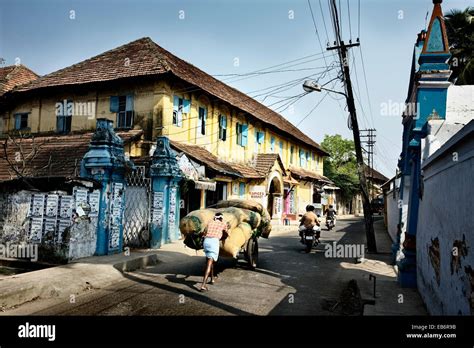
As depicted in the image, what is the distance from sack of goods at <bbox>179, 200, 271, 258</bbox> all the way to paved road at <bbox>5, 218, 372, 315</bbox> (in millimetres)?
804

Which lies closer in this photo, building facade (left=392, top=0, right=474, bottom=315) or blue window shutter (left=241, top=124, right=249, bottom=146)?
building facade (left=392, top=0, right=474, bottom=315)

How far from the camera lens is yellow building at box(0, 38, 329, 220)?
14.6m

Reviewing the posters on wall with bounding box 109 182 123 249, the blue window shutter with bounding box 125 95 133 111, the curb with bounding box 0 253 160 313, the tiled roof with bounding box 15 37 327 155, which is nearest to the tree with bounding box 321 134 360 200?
the tiled roof with bounding box 15 37 327 155

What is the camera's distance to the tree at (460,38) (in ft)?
61.0

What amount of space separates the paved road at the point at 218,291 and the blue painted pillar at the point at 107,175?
166 centimetres

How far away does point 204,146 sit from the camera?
1719 centimetres

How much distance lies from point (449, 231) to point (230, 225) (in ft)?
15.5

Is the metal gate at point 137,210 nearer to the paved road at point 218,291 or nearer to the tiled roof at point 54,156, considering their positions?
the tiled roof at point 54,156

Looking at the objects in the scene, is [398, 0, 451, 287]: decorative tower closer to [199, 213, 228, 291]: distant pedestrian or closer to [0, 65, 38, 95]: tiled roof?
[199, 213, 228, 291]: distant pedestrian

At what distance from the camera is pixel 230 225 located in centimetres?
820

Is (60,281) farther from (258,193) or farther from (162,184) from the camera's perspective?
(258,193)

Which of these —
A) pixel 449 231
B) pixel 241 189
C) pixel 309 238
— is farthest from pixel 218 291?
pixel 241 189
